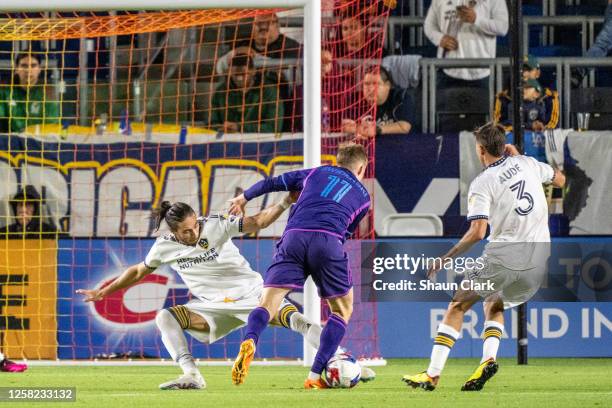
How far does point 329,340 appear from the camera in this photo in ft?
27.6

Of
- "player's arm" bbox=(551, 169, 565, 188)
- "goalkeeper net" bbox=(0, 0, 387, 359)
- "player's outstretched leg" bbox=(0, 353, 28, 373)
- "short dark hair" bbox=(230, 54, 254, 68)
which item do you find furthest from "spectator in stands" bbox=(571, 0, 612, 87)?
"player's outstretched leg" bbox=(0, 353, 28, 373)

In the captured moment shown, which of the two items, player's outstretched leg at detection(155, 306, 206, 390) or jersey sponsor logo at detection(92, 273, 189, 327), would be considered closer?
player's outstretched leg at detection(155, 306, 206, 390)

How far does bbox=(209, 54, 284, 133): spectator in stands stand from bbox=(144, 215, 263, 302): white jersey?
4.09 meters

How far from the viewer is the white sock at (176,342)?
29.1 ft

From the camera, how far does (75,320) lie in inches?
503

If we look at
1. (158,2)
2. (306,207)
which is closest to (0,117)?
(158,2)

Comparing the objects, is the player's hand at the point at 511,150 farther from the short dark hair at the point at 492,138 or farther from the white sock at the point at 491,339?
the white sock at the point at 491,339

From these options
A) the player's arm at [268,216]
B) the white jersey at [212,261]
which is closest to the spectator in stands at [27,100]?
the white jersey at [212,261]

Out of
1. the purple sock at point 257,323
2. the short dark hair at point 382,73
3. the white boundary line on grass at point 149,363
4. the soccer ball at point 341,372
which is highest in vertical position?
the short dark hair at point 382,73

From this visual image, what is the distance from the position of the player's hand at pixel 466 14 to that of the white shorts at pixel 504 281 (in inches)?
242

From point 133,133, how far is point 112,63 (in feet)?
5.03

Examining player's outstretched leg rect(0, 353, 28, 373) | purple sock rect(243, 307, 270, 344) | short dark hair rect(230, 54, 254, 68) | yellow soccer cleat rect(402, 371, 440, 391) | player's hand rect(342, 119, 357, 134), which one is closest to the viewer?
purple sock rect(243, 307, 270, 344)

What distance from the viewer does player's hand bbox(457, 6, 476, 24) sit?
47.7 ft

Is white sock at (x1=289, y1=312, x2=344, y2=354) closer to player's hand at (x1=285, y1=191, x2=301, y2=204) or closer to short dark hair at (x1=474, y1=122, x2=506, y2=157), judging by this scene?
player's hand at (x1=285, y1=191, x2=301, y2=204)
